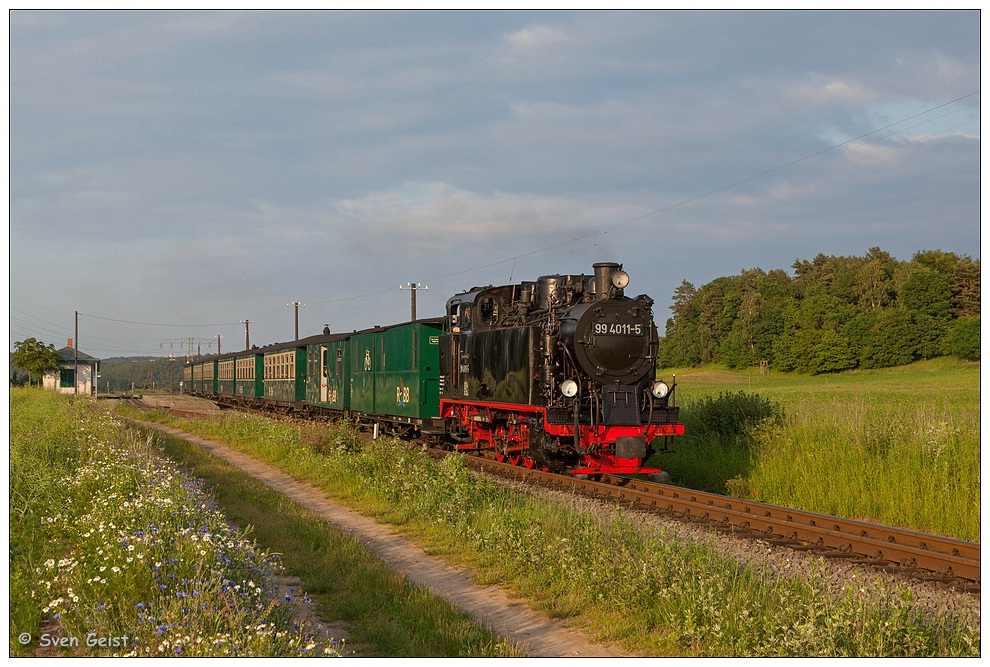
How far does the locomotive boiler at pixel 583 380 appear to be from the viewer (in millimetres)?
14211

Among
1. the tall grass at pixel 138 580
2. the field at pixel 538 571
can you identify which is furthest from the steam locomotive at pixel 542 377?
the tall grass at pixel 138 580

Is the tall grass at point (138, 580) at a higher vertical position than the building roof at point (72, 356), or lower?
lower

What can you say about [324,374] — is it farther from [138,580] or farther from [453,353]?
[138,580]

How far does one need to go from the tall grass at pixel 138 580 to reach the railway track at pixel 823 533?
5.86 metres

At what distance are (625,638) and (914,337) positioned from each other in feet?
193

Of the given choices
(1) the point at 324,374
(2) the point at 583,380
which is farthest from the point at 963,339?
(2) the point at 583,380

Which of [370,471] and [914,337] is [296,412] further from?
[914,337]

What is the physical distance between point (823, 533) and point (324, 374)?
942 inches

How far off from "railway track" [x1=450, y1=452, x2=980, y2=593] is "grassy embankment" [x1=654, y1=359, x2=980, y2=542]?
1609 millimetres

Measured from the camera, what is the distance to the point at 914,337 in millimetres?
57969

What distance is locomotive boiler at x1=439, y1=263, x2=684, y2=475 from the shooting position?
14.2 m

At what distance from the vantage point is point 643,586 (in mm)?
7348

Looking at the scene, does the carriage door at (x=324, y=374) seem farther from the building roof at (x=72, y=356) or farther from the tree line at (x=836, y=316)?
the building roof at (x=72, y=356)
